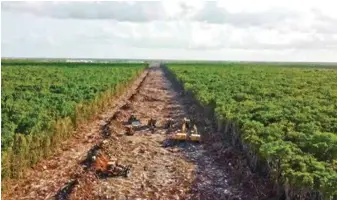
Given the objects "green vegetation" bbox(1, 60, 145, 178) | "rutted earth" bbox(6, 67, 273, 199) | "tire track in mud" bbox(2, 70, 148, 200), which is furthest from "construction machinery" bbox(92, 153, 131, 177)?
"green vegetation" bbox(1, 60, 145, 178)

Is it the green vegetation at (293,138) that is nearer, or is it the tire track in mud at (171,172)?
the green vegetation at (293,138)

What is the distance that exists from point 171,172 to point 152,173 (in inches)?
25.4

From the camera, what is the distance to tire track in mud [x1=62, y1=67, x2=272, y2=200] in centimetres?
1314

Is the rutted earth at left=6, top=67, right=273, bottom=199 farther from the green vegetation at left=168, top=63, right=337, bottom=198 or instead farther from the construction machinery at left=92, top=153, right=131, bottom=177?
the green vegetation at left=168, top=63, right=337, bottom=198

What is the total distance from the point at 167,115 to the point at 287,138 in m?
12.4

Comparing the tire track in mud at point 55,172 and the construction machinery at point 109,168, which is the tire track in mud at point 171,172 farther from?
the tire track in mud at point 55,172

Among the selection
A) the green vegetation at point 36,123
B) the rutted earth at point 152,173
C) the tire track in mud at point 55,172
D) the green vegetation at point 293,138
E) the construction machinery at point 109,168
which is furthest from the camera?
the construction machinery at point 109,168

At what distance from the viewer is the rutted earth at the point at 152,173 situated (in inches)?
515

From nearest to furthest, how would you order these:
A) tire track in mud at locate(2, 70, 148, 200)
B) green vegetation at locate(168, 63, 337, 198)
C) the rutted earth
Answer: green vegetation at locate(168, 63, 337, 198)
tire track in mud at locate(2, 70, 148, 200)
the rutted earth

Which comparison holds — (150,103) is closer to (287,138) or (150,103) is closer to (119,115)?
(119,115)

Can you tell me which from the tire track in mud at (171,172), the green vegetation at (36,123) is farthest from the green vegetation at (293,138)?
the green vegetation at (36,123)

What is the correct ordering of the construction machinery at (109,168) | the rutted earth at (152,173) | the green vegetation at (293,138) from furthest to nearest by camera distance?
the construction machinery at (109,168) → the rutted earth at (152,173) → the green vegetation at (293,138)

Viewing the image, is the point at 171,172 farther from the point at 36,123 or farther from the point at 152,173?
the point at 36,123

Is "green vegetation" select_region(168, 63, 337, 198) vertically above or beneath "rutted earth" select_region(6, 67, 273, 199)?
above
